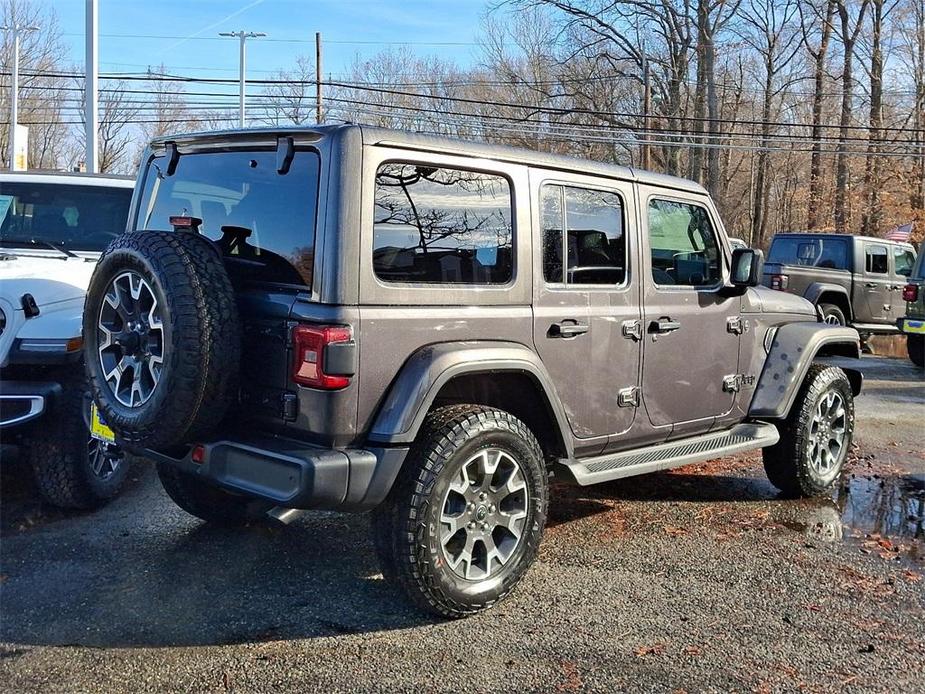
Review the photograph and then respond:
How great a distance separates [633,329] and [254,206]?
81.1 inches

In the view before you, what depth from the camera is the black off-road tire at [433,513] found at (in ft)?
12.1

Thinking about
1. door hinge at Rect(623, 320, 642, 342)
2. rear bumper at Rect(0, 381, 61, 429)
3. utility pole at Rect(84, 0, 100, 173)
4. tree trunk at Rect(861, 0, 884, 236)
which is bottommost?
rear bumper at Rect(0, 381, 61, 429)

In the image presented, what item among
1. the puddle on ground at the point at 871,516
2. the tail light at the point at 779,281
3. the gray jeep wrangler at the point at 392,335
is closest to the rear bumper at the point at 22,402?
the gray jeep wrangler at the point at 392,335

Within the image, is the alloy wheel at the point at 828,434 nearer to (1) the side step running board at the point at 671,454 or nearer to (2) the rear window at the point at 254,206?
(1) the side step running board at the point at 671,454

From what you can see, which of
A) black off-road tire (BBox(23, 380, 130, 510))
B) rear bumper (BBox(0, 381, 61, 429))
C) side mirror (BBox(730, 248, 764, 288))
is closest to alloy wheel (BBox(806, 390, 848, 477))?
side mirror (BBox(730, 248, 764, 288))

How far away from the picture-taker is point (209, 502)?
4.92 metres

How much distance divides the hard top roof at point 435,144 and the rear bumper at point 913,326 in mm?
9568

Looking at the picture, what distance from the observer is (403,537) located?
12.1 ft

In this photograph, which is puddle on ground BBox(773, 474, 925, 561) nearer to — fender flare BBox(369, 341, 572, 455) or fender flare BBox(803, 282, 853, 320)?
fender flare BBox(369, 341, 572, 455)

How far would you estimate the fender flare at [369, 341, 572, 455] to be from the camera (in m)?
3.60

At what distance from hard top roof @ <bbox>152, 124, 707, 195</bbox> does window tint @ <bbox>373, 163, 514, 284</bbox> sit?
10cm

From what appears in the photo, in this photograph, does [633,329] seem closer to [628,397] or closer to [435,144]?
[628,397]

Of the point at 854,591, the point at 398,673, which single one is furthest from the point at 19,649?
→ the point at 854,591

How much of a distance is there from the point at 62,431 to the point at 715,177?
109 feet
